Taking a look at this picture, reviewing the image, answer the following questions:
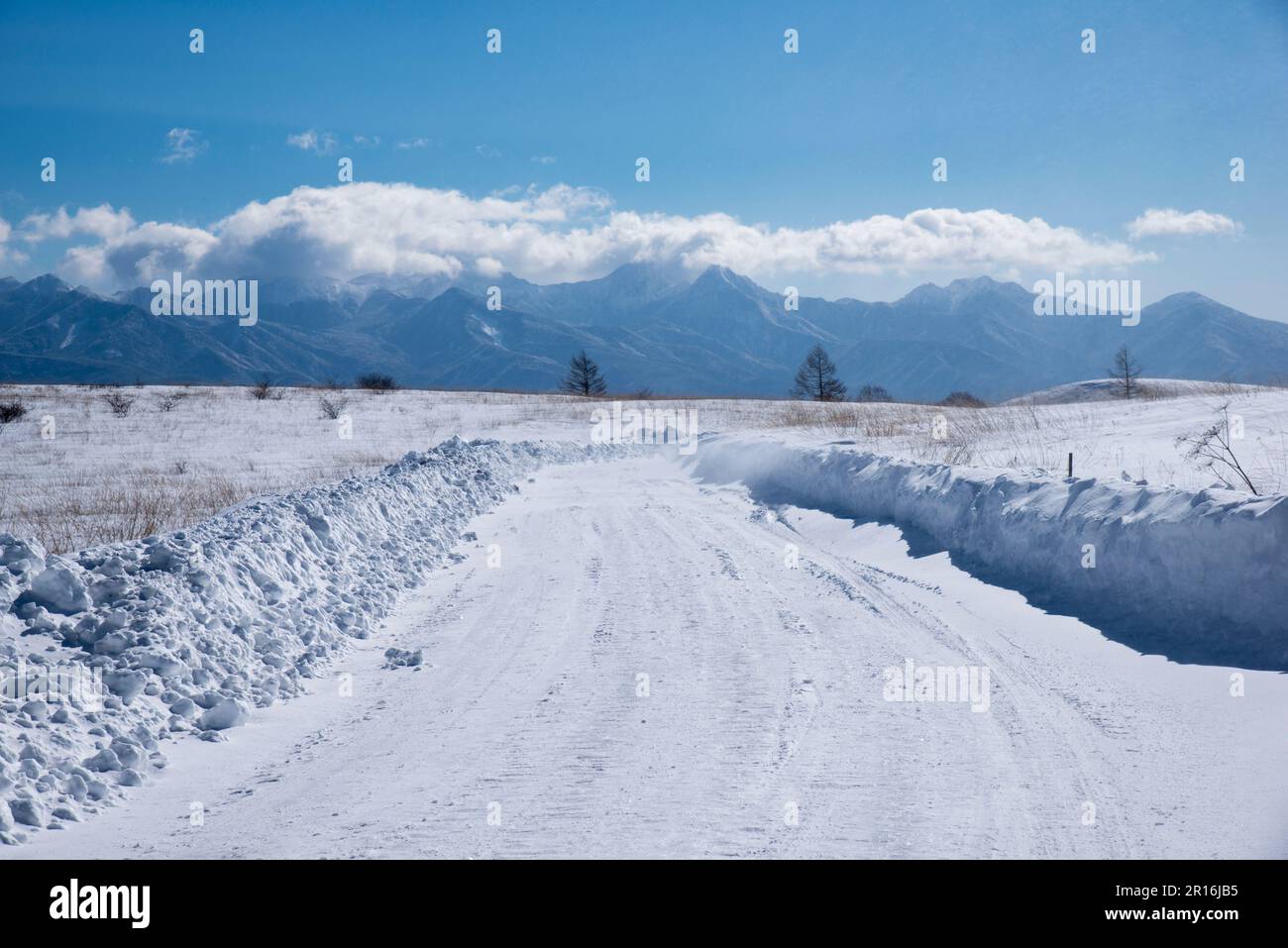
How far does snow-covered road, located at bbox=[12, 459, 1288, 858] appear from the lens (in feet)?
13.0

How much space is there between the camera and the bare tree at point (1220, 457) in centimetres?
985

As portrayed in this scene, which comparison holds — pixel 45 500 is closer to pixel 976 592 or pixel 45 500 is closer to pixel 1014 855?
pixel 976 592

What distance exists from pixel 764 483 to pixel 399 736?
13.7 metres

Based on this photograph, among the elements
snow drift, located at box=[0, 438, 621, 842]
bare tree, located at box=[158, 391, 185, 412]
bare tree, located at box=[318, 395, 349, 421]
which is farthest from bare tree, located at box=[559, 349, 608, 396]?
snow drift, located at box=[0, 438, 621, 842]

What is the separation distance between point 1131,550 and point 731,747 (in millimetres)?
4983

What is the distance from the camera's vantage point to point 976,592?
29.1 feet

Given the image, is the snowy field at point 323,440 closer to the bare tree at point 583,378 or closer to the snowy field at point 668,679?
the snowy field at point 668,679

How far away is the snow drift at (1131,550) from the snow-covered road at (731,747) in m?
0.52

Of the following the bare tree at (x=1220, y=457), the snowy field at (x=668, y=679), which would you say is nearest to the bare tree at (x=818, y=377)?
the bare tree at (x=1220, y=457)

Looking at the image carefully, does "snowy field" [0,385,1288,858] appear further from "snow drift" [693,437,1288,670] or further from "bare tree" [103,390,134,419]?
"bare tree" [103,390,134,419]

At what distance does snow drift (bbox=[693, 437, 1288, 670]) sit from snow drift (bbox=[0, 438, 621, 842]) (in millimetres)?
7233

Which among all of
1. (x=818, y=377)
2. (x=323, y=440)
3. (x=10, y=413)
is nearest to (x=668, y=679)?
(x=323, y=440)

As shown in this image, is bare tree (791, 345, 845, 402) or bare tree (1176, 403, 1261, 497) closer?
bare tree (1176, 403, 1261, 497)
